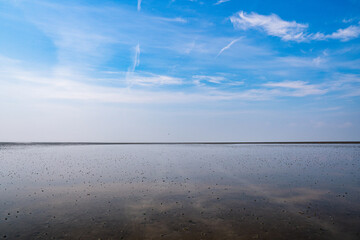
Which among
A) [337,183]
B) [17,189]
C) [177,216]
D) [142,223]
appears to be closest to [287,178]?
[337,183]

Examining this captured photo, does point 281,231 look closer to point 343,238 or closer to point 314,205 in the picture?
point 343,238

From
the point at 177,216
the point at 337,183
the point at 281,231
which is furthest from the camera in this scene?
the point at 337,183

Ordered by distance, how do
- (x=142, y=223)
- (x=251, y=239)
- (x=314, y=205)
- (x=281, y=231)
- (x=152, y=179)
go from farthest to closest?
1. (x=152, y=179)
2. (x=314, y=205)
3. (x=142, y=223)
4. (x=281, y=231)
5. (x=251, y=239)

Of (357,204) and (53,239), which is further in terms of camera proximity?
(357,204)

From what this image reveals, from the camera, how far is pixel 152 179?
2878 cm

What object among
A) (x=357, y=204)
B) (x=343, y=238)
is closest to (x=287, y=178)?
(x=357, y=204)

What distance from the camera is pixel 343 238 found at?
12.0 metres

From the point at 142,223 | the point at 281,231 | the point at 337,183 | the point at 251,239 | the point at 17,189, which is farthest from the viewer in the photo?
the point at 337,183

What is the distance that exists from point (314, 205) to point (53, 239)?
18.7m

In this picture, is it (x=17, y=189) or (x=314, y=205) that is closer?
(x=314, y=205)

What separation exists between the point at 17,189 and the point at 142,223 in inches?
697

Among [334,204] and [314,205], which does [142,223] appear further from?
[334,204]

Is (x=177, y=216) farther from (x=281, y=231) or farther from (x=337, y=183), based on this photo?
(x=337, y=183)

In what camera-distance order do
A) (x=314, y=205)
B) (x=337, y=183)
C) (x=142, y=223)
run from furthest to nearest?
1. (x=337, y=183)
2. (x=314, y=205)
3. (x=142, y=223)
